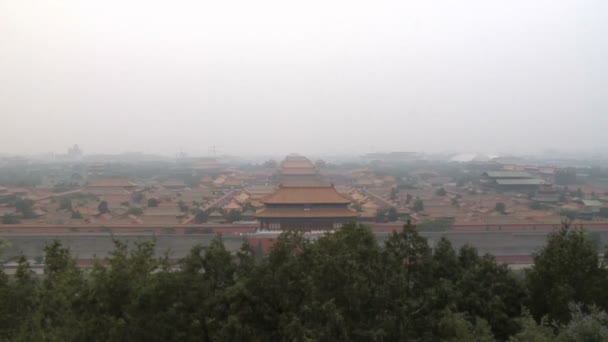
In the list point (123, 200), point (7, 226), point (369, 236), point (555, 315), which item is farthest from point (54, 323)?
point (123, 200)

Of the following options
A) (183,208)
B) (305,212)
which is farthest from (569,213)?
(183,208)

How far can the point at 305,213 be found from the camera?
17531mm

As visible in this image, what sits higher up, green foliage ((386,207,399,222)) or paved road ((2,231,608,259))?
green foliage ((386,207,399,222))

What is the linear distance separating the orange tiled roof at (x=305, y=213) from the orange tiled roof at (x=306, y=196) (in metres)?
0.30

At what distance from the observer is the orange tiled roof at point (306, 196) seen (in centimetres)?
1775

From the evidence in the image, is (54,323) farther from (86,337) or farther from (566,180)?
(566,180)

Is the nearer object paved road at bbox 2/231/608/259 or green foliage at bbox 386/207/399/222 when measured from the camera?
paved road at bbox 2/231/608/259

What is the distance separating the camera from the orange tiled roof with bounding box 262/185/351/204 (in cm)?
1775

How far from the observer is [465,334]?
4.59 meters

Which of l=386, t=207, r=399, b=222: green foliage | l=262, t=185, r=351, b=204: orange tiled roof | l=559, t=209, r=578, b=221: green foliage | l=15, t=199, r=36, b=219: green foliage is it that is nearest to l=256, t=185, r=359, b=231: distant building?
l=262, t=185, r=351, b=204: orange tiled roof

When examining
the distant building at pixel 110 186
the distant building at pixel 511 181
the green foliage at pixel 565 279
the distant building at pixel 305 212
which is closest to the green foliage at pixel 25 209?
the distant building at pixel 110 186

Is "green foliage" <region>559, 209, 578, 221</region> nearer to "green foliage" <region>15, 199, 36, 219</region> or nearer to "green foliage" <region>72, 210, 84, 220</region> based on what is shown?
"green foliage" <region>72, 210, 84, 220</region>

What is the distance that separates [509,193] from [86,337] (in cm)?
3273

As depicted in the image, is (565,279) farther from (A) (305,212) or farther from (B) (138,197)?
(B) (138,197)
